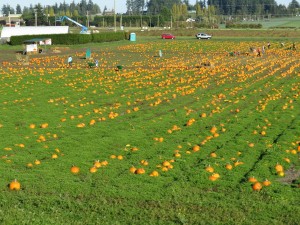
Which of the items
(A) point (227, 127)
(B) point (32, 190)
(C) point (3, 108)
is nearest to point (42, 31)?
(C) point (3, 108)

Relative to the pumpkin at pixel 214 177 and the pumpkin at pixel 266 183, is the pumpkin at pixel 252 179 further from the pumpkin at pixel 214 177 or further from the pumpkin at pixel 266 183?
the pumpkin at pixel 214 177

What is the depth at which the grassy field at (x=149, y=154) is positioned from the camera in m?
9.89

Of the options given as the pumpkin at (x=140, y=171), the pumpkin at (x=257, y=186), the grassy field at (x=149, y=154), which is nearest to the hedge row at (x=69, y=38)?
the grassy field at (x=149, y=154)

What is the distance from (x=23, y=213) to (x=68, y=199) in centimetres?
110

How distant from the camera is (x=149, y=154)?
1396cm

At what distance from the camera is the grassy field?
989cm

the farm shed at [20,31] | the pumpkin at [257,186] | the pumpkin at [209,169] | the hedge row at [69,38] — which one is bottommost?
the pumpkin at [257,186]

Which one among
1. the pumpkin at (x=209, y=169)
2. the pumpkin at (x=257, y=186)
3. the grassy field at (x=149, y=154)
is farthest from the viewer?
the pumpkin at (x=209, y=169)

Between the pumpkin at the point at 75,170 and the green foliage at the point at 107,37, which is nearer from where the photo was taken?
the pumpkin at the point at 75,170

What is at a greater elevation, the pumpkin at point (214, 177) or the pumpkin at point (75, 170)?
the pumpkin at point (75, 170)

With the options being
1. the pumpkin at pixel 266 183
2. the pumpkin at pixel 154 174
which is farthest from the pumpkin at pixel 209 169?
the pumpkin at pixel 266 183

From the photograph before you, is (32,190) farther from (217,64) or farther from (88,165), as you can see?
(217,64)

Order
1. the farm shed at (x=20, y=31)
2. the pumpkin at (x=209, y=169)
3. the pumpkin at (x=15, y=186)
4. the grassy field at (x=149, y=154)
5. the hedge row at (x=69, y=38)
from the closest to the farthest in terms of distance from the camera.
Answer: the grassy field at (x=149, y=154) → the pumpkin at (x=15, y=186) → the pumpkin at (x=209, y=169) → the hedge row at (x=69, y=38) → the farm shed at (x=20, y=31)

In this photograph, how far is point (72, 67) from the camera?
40688 millimetres
